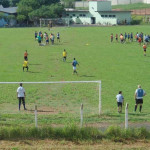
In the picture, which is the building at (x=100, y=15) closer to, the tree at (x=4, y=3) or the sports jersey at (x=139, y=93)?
the tree at (x=4, y=3)

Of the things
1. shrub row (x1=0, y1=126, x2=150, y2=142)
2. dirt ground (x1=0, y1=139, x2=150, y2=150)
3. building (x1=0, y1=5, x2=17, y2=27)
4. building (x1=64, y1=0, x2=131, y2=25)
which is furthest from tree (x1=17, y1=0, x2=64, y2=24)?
dirt ground (x1=0, y1=139, x2=150, y2=150)

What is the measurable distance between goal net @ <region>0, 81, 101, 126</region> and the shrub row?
1.60 m

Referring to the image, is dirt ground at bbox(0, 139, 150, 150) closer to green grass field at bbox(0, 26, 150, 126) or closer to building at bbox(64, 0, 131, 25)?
green grass field at bbox(0, 26, 150, 126)

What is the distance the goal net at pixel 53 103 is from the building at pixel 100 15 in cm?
5571

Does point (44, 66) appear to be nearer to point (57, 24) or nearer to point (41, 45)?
point (41, 45)

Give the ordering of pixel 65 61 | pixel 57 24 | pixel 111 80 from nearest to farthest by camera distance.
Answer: pixel 111 80, pixel 65 61, pixel 57 24

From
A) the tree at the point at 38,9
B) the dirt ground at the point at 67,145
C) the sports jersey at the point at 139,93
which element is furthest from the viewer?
the tree at the point at 38,9

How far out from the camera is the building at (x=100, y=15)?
76.7m

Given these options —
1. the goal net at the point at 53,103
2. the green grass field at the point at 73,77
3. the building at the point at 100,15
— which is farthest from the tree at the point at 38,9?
the goal net at the point at 53,103

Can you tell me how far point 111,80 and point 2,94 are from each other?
8413mm

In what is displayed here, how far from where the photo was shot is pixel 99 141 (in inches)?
519

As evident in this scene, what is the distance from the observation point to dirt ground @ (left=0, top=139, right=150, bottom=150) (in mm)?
12625

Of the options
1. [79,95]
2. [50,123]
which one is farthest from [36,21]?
[50,123]

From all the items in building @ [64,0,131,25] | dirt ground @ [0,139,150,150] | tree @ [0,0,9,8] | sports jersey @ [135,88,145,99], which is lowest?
dirt ground @ [0,139,150,150]
